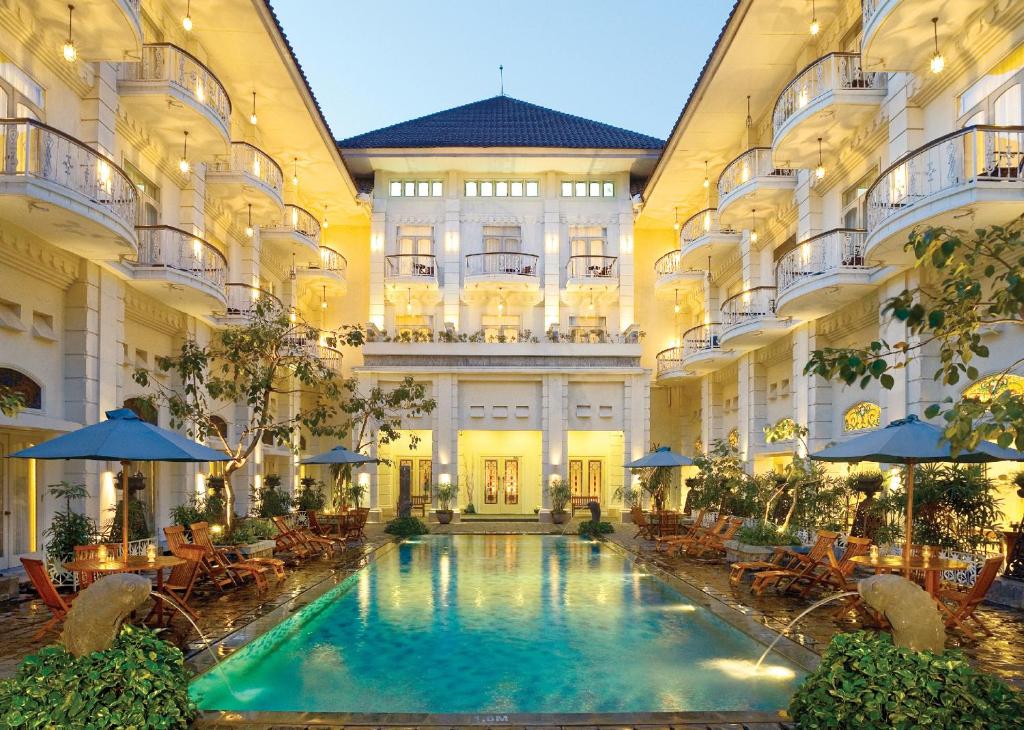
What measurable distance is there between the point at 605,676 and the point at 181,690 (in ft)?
14.1

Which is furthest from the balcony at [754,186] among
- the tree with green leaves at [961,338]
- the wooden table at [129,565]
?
the wooden table at [129,565]

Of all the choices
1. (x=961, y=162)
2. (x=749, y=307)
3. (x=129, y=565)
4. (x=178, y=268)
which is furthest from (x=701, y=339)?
(x=129, y=565)

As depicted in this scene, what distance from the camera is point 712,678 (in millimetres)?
8156

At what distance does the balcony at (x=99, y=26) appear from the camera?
12.5 metres

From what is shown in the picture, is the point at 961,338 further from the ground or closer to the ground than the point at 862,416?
further from the ground

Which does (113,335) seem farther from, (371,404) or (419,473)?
(419,473)

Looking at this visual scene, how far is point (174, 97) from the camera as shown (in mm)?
15859

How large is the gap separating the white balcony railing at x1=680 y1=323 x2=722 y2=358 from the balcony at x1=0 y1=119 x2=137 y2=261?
1764 centimetres

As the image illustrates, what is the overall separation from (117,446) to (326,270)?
19.6 metres

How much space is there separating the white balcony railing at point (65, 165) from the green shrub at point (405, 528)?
1231 cm

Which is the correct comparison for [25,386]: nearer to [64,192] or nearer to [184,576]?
[64,192]

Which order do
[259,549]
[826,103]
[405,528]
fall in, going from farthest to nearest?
1. [405,528]
2. [826,103]
3. [259,549]

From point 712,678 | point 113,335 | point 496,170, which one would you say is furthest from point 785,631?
point 496,170

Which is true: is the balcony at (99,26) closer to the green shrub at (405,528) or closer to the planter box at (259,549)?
the planter box at (259,549)
